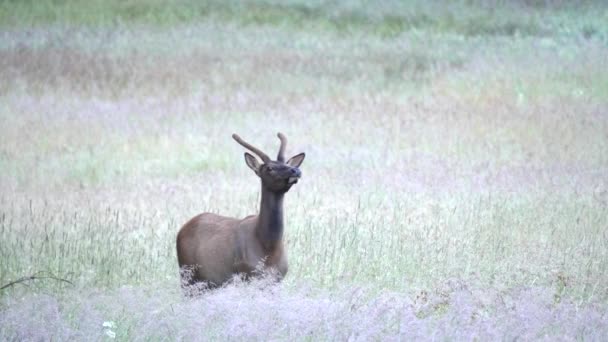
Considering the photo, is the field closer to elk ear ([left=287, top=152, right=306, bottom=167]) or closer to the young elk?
the young elk

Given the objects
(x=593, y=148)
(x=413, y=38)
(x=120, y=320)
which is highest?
(x=413, y=38)

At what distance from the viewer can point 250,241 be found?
9219 mm

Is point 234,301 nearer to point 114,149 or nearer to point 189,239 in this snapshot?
point 189,239

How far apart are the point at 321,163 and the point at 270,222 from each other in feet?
24.6

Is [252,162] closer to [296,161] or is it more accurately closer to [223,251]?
[296,161]

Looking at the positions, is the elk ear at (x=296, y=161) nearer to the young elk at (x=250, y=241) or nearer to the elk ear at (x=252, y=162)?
the young elk at (x=250, y=241)

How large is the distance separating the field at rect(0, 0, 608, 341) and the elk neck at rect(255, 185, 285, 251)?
427 mm

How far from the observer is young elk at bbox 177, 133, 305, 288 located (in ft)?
29.8

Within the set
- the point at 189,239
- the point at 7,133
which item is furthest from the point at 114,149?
the point at 189,239

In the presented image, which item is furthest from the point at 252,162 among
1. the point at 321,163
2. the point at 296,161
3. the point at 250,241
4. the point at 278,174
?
the point at 321,163

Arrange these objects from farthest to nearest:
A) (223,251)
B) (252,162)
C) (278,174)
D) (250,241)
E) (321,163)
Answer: (321,163) → (252,162) → (223,251) → (250,241) → (278,174)

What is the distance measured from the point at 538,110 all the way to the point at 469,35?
807 cm

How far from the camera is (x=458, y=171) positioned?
15305 millimetres

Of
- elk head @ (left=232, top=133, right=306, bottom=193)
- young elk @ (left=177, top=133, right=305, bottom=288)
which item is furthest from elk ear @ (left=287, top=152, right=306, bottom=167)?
elk head @ (left=232, top=133, right=306, bottom=193)
